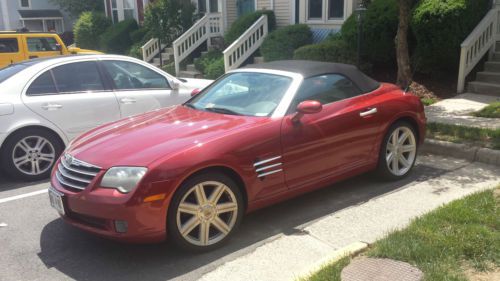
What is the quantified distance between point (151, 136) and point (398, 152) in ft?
9.60

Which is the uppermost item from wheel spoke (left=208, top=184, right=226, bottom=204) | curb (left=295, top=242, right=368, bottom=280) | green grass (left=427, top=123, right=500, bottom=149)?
wheel spoke (left=208, top=184, right=226, bottom=204)

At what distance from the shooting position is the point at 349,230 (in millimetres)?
4324

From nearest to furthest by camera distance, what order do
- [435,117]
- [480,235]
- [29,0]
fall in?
[480,235] → [435,117] → [29,0]

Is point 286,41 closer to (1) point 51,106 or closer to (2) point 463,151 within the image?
(2) point 463,151

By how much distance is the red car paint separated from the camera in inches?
146

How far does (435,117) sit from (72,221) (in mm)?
6311

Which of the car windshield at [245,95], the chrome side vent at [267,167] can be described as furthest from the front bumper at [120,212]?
the car windshield at [245,95]

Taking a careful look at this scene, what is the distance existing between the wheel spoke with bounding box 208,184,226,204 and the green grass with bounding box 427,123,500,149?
4.05m

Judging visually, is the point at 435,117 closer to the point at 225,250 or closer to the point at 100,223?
the point at 225,250

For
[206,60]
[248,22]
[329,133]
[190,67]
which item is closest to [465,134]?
[329,133]

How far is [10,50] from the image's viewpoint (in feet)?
39.7

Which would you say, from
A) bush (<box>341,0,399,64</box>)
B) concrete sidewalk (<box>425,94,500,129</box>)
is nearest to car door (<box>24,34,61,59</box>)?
bush (<box>341,0,399,64</box>)

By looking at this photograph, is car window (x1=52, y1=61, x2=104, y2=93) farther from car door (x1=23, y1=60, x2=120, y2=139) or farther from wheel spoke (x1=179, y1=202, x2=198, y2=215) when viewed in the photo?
wheel spoke (x1=179, y1=202, x2=198, y2=215)

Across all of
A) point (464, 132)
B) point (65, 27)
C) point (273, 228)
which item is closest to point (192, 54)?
point (464, 132)
